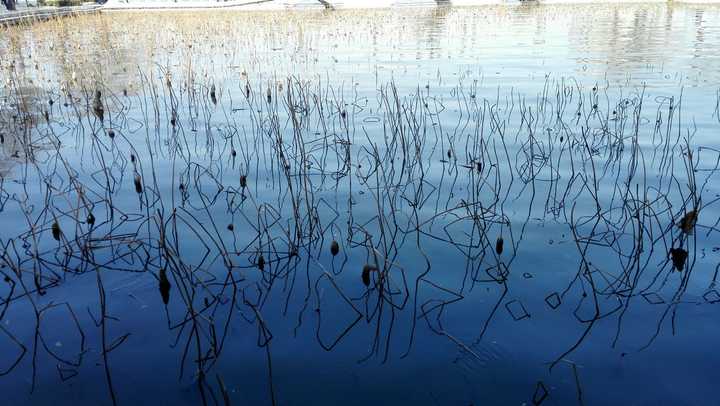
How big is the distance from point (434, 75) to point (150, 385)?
44.0ft

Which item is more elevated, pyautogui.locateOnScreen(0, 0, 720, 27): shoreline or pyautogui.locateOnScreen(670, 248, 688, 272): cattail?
pyautogui.locateOnScreen(0, 0, 720, 27): shoreline

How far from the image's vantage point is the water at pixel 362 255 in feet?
13.7

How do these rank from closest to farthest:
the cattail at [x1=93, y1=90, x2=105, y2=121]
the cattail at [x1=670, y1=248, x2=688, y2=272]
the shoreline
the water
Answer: the water
the cattail at [x1=670, y1=248, x2=688, y2=272]
the cattail at [x1=93, y1=90, x2=105, y2=121]
the shoreline

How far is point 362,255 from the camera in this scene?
19.5 ft

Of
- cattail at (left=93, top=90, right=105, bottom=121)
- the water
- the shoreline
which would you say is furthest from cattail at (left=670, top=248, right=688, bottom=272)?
the shoreline

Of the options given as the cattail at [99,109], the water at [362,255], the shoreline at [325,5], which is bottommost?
the water at [362,255]

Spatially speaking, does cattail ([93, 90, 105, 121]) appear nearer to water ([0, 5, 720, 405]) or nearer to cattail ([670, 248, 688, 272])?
water ([0, 5, 720, 405])

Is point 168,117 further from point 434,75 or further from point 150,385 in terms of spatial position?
point 150,385

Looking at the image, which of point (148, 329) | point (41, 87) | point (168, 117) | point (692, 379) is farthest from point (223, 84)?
point (692, 379)

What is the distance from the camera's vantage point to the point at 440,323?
4.76 m

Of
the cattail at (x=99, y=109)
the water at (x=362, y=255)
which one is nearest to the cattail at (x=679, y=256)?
the water at (x=362, y=255)

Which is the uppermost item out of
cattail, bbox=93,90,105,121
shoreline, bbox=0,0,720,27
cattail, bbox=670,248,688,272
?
shoreline, bbox=0,0,720,27

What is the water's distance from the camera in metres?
4.19

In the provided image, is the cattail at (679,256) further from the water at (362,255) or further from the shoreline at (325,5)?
the shoreline at (325,5)
